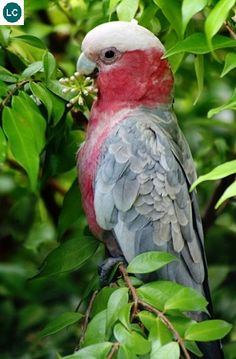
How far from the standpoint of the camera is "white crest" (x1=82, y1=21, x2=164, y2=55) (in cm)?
152

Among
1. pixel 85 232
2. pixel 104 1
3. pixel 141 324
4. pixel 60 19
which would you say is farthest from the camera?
pixel 60 19

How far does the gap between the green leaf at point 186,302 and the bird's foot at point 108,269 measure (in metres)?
0.21

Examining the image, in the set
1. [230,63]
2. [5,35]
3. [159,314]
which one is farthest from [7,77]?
[159,314]

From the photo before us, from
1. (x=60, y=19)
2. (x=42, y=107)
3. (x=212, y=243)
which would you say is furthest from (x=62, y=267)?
(x=60, y=19)

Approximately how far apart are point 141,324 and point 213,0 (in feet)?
1.58

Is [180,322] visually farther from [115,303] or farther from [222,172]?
[222,172]

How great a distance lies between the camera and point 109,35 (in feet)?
5.00

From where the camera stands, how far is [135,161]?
153 cm

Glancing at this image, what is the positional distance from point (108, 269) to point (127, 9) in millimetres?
410

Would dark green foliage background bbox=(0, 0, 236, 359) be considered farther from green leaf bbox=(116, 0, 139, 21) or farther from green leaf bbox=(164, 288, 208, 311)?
green leaf bbox=(164, 288, 208, 311)

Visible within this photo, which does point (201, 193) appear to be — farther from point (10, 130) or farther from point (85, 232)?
point (10, 130)

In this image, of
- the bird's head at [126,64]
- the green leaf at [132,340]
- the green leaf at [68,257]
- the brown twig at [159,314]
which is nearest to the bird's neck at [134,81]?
the bird's head at [126,64]

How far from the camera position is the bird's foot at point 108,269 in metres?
1.52

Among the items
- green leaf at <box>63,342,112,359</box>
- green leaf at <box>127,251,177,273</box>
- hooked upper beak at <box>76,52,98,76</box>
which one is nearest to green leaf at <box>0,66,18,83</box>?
hooked upper beak at <box>76,52,98,76</box>
